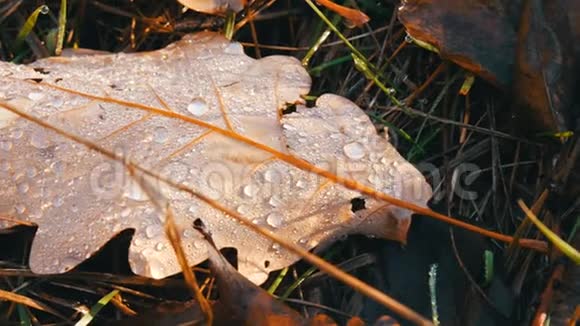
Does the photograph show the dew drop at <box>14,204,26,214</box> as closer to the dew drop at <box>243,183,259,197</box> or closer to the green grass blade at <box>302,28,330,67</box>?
the dew drop at <box>243,183,259,197</box>

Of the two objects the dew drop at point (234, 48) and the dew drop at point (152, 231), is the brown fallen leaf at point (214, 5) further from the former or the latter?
the dew drop at point (152, 231)

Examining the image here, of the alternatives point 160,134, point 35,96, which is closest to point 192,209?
point 160,134

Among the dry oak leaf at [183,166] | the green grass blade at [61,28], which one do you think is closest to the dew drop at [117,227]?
Answer: the dry oak leaf at [183,166]

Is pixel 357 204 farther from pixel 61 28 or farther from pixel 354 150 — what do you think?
pixel 61 28

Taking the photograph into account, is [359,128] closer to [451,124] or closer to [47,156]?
[451,124]

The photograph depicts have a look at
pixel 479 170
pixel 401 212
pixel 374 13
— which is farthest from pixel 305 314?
pixel 374 13
